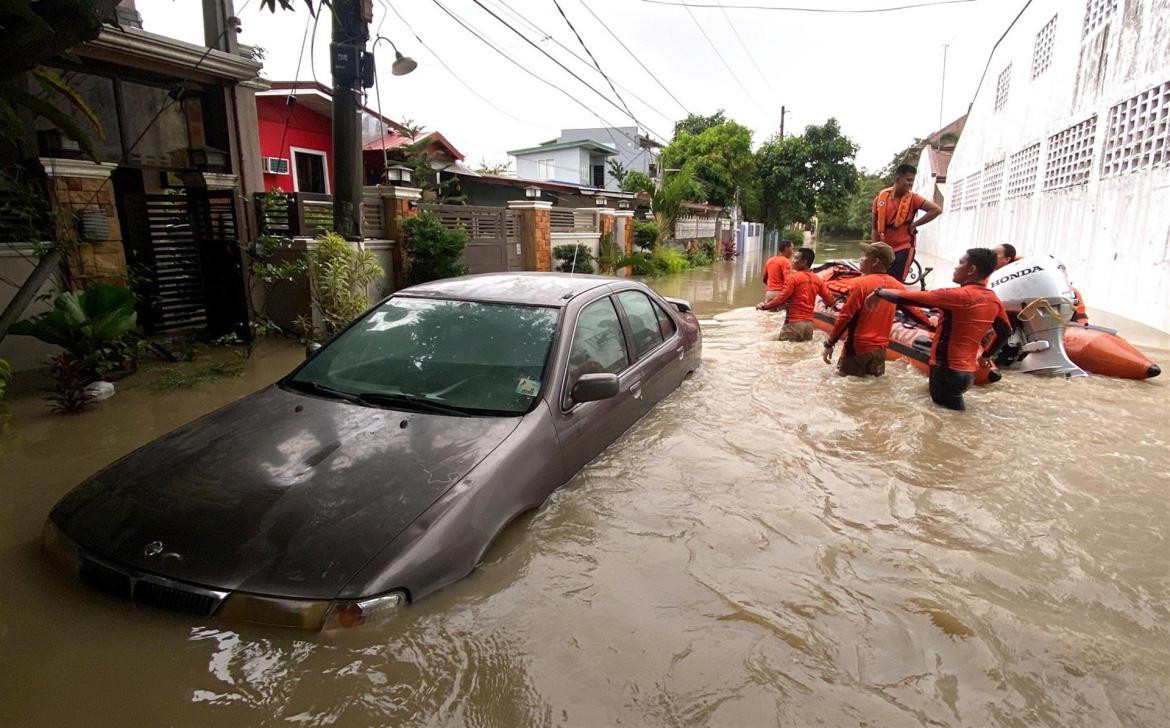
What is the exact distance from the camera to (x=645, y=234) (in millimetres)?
18797

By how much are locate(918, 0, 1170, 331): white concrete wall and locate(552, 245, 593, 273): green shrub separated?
9375 millimetres

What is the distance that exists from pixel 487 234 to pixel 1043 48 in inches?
500

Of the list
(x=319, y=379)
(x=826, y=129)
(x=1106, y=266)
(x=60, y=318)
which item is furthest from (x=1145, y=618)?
(x=826, y=129)

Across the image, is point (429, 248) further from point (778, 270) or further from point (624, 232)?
point (624, 232)

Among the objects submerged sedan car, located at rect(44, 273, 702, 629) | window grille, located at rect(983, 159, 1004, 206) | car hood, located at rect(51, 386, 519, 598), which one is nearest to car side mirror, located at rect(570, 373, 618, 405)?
submerged sedan car, located at rect(44, 273, 702, 629)

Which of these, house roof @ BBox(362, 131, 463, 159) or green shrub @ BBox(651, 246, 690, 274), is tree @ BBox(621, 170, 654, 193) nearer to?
green shrub @ BBox(651, 246, 690, 274)

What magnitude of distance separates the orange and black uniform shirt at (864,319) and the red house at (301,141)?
11.9 meters

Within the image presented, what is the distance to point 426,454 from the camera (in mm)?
2637

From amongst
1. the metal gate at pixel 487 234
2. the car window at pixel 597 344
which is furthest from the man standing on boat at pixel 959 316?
the metal gate at pixel 487 234

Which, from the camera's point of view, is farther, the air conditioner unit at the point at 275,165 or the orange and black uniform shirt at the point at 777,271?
the air conditioner unit at the point at 275,165

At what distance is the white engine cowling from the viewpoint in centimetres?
609

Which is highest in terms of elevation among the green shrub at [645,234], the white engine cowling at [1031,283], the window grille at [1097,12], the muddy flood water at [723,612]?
the window grille at [1097,12]

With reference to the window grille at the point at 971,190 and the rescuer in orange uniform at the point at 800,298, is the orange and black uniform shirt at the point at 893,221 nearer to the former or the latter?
the rescuer in orange uniform at the point at 800,298

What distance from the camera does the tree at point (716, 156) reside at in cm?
2900
